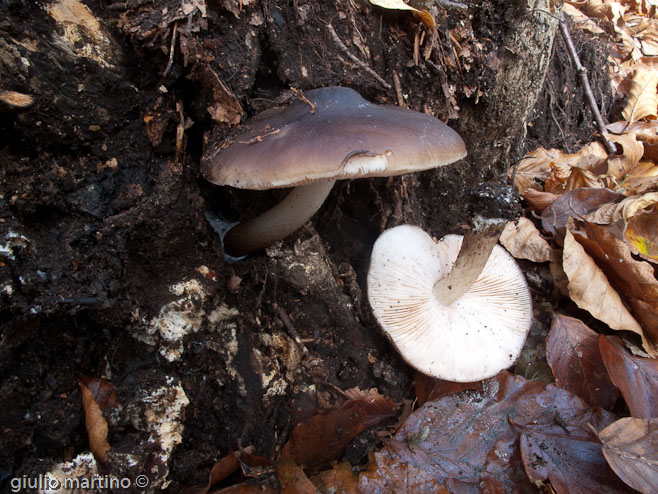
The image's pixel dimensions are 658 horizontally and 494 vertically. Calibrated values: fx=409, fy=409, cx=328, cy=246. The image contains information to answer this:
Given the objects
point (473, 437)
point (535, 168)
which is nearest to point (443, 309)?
point (473, 437)

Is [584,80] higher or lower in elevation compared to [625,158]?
higher

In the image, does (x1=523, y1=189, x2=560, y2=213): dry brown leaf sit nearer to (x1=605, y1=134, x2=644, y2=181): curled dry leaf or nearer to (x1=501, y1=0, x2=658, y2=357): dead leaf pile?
(x1=501, y1=0, x2=658, y2=357): dead leaf pile

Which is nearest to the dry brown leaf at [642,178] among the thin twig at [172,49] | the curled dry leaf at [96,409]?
the thin twig at [172,49]

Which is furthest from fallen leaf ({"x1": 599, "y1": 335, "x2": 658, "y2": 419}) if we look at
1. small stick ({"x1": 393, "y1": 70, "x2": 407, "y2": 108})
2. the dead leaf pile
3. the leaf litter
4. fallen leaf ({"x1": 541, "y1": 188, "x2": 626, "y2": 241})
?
small stick ({"x1": 393, "y1": 70, "x2": 407, "y2": 108})

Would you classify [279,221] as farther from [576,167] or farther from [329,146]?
[576,167]

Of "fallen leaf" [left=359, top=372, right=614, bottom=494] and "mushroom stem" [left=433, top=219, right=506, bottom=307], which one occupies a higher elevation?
"mushroom stem" [left=433, top=219, right=506, bottom=307]

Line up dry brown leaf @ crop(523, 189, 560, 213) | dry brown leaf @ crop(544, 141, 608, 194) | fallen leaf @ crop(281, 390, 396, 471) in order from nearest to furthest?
fallen leaf @ crop(281, 390, 396, 471) < dry brown leaf @ crop(523, 189, 560, 213) < dry brown leaf @ crop(544, 141, 608, 194)

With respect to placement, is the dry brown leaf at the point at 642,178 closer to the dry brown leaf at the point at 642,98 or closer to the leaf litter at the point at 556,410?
the leaf litter at the point at 556,410

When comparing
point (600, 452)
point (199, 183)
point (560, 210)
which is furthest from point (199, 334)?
point (560, 210)
